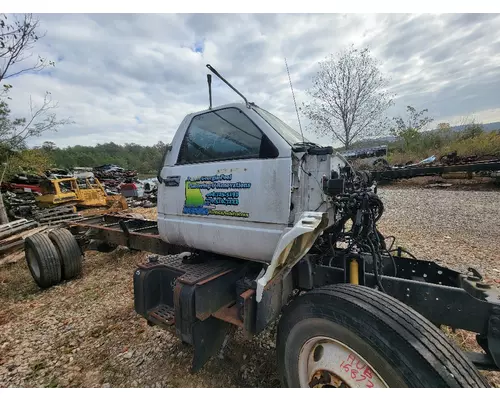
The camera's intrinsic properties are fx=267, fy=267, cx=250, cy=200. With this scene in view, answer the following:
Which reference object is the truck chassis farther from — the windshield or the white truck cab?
the windshield

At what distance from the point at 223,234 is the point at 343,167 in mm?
1329

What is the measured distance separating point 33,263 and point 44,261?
531 mm

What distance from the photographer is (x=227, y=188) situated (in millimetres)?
2426

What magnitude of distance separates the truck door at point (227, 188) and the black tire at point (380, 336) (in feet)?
1.98

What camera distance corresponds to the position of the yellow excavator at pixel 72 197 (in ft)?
36.1

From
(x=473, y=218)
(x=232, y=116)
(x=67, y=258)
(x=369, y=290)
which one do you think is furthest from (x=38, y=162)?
(x=473, y=218)

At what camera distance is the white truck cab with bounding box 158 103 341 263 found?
7.02 ft

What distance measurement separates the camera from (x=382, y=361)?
4.61ft

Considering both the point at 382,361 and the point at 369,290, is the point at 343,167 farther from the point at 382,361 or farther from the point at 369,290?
the point at 382,361

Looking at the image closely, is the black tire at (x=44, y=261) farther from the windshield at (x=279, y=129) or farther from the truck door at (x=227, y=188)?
the windshield at (x=279, y=129)

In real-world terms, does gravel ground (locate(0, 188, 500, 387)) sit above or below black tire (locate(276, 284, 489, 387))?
below

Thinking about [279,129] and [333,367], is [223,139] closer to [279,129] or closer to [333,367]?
[279,129]

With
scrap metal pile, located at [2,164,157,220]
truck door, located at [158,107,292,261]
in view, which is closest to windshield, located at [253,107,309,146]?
truck door, located at [158,107,292,261]

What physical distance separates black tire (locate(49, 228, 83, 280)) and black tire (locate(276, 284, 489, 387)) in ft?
13.8
